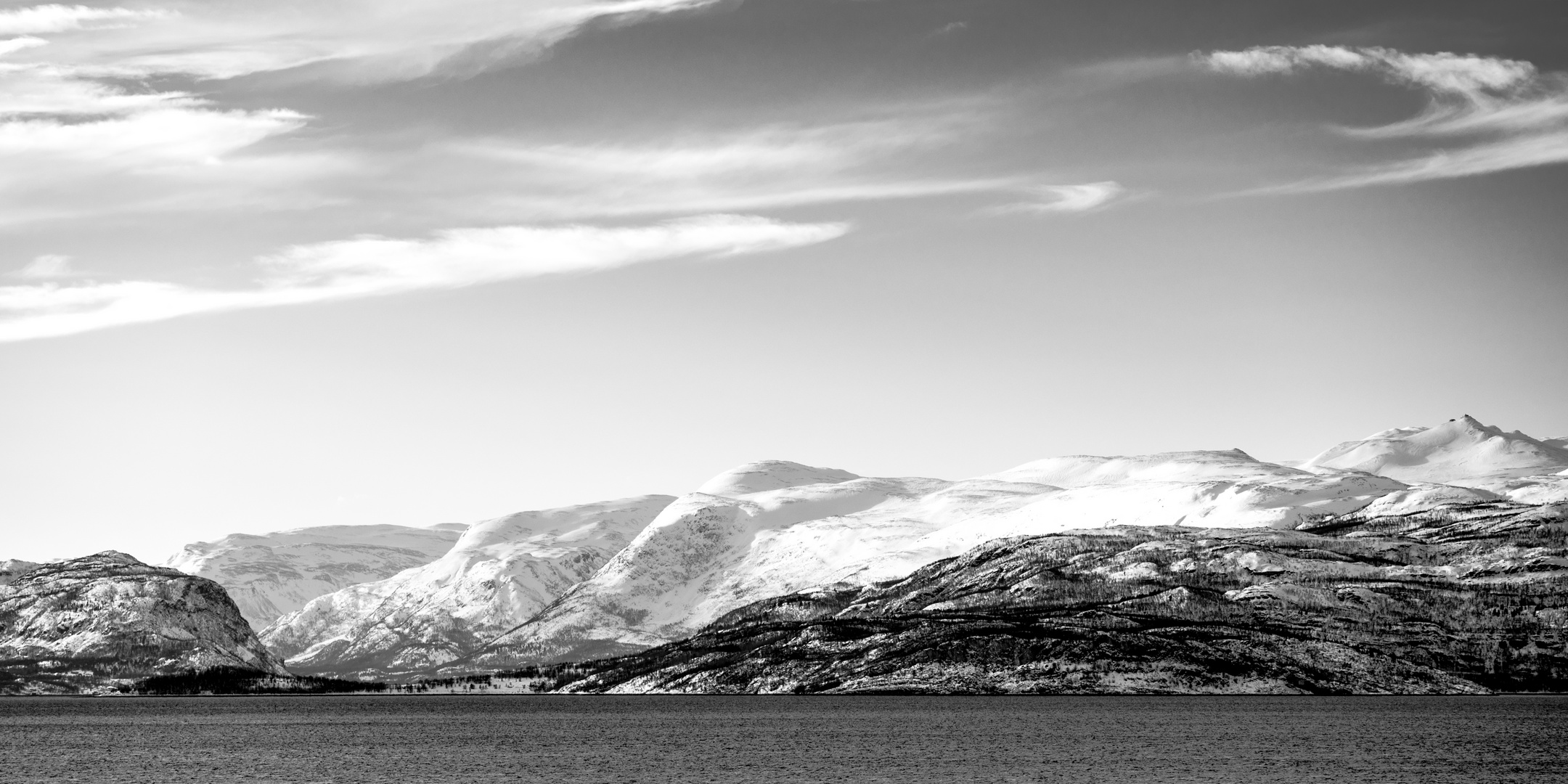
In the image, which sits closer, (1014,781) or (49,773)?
(1014,781)

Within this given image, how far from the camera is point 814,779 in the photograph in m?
190

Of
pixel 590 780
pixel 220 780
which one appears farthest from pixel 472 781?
pixel 220 780

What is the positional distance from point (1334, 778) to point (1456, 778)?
13.2 metres

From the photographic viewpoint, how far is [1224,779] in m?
186

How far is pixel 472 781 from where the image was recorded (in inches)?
7534

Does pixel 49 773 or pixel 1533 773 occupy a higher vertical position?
pixel 49 773

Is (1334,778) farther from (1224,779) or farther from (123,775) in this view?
(123,775)

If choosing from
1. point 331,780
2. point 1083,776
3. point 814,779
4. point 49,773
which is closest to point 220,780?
point 331,780

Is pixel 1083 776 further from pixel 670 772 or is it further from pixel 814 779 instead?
pixel 670 772

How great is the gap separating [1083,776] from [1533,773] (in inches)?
1976

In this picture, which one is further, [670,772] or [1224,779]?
[670,772]

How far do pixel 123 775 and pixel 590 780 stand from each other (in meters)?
55.5

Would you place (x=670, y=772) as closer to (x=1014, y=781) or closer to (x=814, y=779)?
(x=814, y=779)

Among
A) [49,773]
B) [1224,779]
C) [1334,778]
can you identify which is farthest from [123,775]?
[1334,778]
